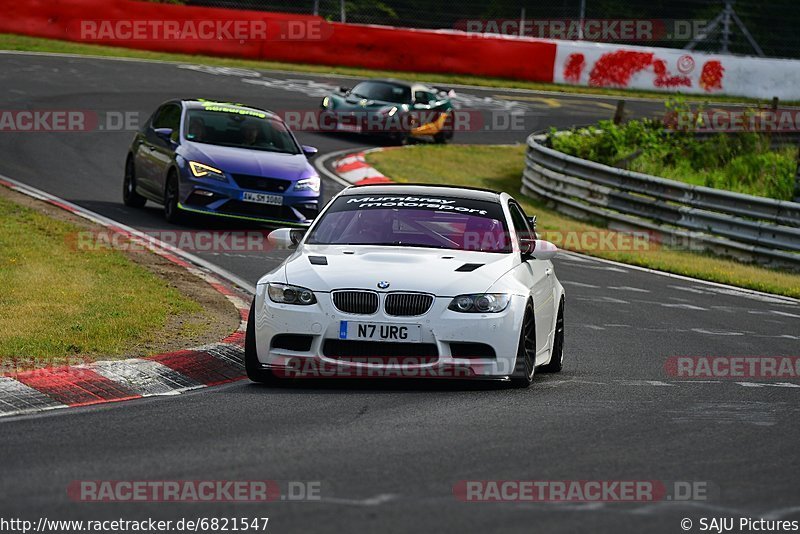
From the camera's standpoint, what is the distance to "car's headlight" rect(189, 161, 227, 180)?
17531mm

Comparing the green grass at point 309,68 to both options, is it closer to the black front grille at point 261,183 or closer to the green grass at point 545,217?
the green grass at point 545,217

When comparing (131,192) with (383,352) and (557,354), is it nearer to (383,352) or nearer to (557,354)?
(557,354)

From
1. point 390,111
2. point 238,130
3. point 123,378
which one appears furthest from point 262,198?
point 390,111

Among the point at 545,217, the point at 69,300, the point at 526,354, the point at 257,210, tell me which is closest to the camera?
the point at 526,354

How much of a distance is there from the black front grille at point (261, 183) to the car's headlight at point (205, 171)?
17cm

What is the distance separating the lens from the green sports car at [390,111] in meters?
30.4

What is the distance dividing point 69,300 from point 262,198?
252 inches

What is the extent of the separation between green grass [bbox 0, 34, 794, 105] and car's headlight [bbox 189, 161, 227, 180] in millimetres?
20002

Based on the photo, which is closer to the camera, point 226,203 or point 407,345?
point 407,345

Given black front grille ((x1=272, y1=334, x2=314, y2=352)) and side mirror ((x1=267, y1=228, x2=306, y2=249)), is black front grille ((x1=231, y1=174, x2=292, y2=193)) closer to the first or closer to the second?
side mirror ((x1=267, y1=228, x2=306, y2=249))

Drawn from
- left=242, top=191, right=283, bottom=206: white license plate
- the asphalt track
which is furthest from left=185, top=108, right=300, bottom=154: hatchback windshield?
the asphalt track

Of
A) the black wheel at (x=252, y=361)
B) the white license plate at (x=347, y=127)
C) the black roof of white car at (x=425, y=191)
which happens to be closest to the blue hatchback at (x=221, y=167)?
the black roof of white car at (x=425, y=191)

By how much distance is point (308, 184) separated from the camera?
59.0 feet

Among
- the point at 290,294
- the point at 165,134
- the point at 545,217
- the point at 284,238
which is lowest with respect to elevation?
the point at 545,217
